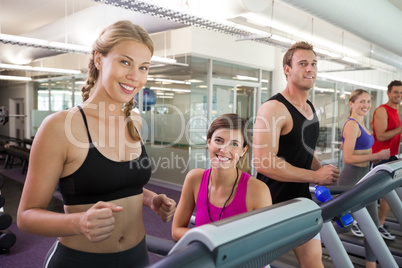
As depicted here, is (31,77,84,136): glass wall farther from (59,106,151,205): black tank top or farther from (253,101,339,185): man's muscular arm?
(59,106,151,205): black tank top

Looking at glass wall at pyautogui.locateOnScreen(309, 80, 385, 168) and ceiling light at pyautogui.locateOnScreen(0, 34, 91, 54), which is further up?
ceiling light at pyautogui.locateOnScreen(0, 34, 91, 54)

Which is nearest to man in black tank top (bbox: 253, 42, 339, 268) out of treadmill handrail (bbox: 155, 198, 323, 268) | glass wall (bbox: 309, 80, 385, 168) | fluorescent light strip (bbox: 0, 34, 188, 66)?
treadmill handrail (bbox: 155, 198, 323, 268)

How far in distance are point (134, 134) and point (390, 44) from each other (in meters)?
4.78

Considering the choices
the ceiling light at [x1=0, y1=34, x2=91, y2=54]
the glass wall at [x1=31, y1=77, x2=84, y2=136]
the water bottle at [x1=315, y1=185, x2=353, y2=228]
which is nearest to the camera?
the water bottle at [x1=315, y1=185, x2=353, y2=228]

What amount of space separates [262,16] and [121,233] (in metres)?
3.57

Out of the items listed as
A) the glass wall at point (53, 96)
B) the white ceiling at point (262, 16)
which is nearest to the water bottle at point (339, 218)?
the white ceiling at point (262, 16)

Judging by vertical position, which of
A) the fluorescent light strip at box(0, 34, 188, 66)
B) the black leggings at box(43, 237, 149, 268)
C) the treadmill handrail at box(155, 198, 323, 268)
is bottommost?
the black leggings at box(43, 237, 149, 268)

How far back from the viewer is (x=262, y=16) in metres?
3.99

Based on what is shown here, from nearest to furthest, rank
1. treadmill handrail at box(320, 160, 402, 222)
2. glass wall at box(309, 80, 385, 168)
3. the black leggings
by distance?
1. the black leggings
2. treadmill handrail at box(320, 160, 402, 222)
3. glass wall at box(309, 80, 385, 168)

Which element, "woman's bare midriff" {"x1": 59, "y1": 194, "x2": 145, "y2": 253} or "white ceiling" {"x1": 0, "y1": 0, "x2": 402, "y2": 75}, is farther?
"white ceiling" {"x1": 0, "y1": 0, "x2": 402, "y2": 75}

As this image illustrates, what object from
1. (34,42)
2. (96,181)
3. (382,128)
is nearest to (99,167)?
(96,181)

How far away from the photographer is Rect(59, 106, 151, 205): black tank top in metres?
0.96

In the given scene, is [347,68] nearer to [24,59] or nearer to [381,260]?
[381,260]

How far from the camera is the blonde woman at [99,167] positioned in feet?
2.95
